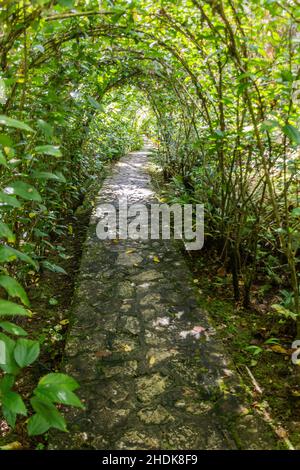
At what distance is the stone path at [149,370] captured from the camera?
205 centimetres

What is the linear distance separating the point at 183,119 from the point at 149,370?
157 inches

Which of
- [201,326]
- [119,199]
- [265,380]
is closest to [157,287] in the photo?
[201,326]

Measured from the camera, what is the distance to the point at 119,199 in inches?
266

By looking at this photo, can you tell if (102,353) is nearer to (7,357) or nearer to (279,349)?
(279,349)

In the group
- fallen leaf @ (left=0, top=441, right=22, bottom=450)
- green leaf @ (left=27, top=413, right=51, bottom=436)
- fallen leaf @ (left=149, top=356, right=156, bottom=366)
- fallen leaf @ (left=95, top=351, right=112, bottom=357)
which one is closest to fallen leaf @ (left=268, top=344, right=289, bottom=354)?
fallen leaf @ (left=149, top=356, right=156, bottom=366)

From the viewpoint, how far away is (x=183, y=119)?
18.0 feet

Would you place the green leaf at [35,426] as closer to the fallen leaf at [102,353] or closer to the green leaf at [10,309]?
the green leaf at [10,309]

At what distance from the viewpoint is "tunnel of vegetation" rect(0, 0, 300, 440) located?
148 centimetres

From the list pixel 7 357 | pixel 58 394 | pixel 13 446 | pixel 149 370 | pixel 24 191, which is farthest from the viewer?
pixel 149 370

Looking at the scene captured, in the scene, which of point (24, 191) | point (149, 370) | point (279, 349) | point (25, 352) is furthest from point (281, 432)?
point (24, 191)

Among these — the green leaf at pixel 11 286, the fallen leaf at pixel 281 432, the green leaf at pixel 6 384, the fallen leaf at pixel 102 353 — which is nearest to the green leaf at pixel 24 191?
the green leaf at pixel 11 286

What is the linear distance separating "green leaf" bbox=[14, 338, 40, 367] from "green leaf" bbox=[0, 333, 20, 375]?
20mm

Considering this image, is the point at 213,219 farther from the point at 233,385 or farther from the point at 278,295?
the point at 233,385

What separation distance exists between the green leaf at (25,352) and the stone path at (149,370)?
1.02 metres
